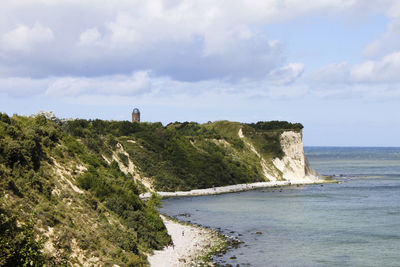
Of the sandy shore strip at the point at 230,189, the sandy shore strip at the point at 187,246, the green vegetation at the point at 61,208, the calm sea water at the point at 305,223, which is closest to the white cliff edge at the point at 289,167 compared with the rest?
the sandy shore strip at the point at 230,189

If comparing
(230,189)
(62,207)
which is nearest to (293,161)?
(230,189)

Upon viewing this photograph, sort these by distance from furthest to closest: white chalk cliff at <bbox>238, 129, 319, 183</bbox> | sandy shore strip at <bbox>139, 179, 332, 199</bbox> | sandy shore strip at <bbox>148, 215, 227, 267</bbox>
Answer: white chalk cliff at <bbox>238, 129, 319, 183</bbox>
sandy shore strip at <bbox>139, 179, 332, 199</bbox>
sandy shore strip at <bbox>148, 215, 227, 267</bbox>

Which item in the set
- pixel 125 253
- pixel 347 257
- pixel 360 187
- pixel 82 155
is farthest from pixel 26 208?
pixel 360 187

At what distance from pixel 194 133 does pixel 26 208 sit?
4738 inches

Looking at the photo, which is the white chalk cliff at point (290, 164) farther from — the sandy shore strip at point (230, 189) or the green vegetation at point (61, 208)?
the green vegetation at point (61, 208)

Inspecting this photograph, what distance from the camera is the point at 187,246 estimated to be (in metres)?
45.4

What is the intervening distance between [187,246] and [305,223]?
890 inches

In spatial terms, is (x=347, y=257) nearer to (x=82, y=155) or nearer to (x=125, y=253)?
(x=125, y=253)

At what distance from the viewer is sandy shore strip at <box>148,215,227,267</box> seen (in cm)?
3869

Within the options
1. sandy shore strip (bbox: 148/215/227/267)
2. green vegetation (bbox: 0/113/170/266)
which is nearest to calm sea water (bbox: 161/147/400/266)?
sandy shore strip (bbox: 148/215/227/267)

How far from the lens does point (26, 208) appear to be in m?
30.4

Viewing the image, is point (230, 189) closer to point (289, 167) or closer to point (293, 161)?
point (289, 167)

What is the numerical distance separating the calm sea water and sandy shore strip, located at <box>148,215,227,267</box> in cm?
226

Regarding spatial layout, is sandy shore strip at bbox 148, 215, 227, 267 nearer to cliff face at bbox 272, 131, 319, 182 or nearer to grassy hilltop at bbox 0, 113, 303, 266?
grassy hilltop at bbox 0, 113, 303, 266
